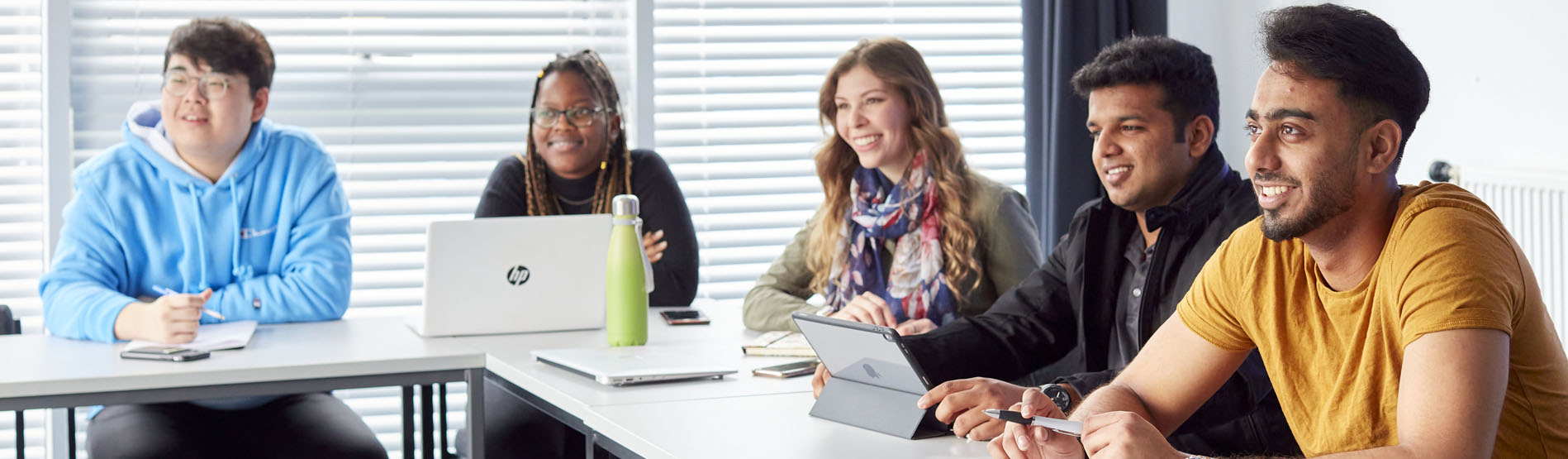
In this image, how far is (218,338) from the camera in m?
2.42

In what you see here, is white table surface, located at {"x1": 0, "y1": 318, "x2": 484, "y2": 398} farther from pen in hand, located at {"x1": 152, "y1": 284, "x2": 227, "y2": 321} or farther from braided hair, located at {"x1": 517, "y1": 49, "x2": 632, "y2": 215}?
braided hair, located at {"x1": 517, "y1": 49, "x2": 632, "y2": 215}

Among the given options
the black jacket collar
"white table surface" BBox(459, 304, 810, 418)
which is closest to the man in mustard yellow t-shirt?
the black jacket collar

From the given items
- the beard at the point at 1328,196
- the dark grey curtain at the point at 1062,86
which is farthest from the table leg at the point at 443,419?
the dark grey curtain at the point at 1062,86

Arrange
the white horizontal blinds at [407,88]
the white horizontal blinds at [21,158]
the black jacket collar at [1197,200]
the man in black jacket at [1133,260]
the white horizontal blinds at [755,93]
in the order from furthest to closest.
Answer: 1. the white horizontal blinds at [755,93]
2. the white horizontal blinds at [407,88]
3. the white horizontal blinds at [21,158]
4. the black jacket collar at [1197,200]
5. the man in black jacket at [1133,260]

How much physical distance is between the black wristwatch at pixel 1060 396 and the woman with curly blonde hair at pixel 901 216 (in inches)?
31.1

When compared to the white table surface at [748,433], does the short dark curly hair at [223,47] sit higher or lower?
higher

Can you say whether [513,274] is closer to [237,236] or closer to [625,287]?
[625,287]

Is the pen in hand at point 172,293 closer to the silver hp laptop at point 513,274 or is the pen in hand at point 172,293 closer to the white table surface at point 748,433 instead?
the silver hp laptop at point 513,274

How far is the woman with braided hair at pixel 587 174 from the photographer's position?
3.07 m

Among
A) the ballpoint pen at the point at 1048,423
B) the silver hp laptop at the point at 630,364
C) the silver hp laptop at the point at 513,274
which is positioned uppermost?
the silver hp laptop at the point at 513,274

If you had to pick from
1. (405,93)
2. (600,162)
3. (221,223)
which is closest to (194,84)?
(221,223)

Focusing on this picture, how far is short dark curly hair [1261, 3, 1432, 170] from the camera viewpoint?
51.6 inches

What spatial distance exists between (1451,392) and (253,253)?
237 centimetres

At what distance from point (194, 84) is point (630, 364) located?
1235mm
